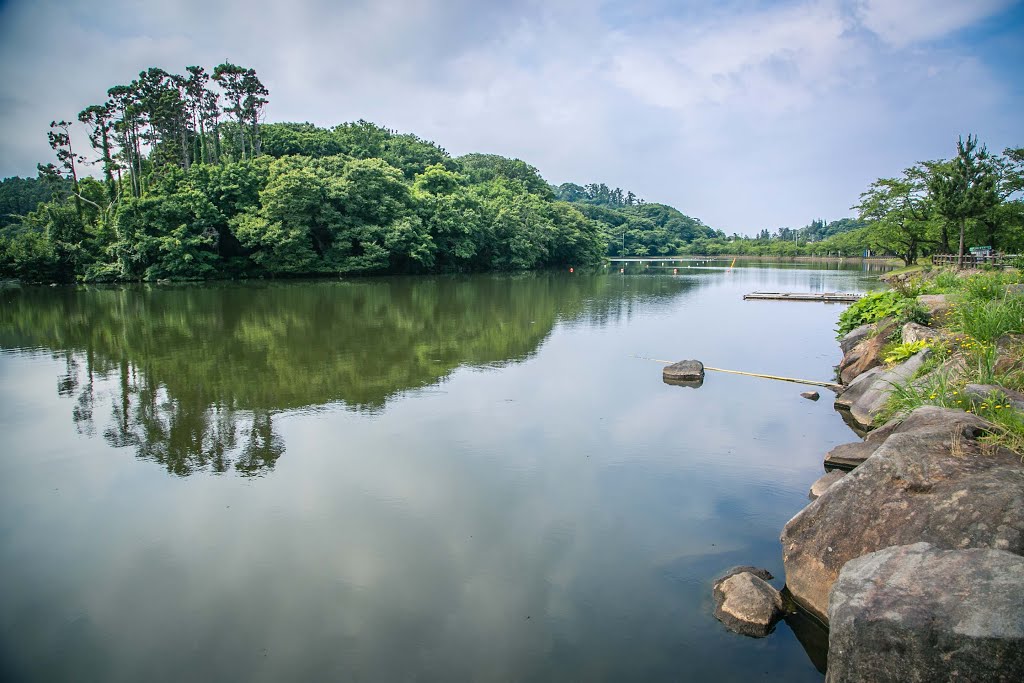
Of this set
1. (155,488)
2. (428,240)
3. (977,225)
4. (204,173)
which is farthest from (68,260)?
(977,225)

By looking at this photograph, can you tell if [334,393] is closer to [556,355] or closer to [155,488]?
[155,488]

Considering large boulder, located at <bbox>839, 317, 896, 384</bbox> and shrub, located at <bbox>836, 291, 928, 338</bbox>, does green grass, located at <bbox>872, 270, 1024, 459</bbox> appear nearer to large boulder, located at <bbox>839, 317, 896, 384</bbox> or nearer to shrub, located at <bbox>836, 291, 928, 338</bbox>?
large boulder, located at <bbox>839, 317, 896, 384</bbox>

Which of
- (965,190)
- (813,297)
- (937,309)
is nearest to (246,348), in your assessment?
(937,309)

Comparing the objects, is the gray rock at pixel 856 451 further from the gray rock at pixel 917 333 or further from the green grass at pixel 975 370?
the gray rock at pixel 917 333

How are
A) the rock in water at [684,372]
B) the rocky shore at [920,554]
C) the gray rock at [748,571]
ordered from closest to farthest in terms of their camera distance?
the rocky shore at [920,554], the gray rock at [748,571], the rock in water at [684,372]

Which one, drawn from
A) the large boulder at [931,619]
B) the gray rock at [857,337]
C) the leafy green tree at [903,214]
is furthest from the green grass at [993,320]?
the leafy green tree at [903,214]

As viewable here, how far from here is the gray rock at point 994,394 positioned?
6242 mm

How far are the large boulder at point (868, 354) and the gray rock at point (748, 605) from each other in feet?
27.5

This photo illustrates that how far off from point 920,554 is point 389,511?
499 cm

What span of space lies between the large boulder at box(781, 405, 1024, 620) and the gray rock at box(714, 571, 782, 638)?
11.9 inches

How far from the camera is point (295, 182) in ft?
128

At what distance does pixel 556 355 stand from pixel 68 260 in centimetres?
3783

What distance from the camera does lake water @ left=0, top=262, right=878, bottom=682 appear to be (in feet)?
15.7

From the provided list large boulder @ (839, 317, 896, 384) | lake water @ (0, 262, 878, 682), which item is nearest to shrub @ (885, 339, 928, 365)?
large boulder @ (839, 317, 896, 384)
